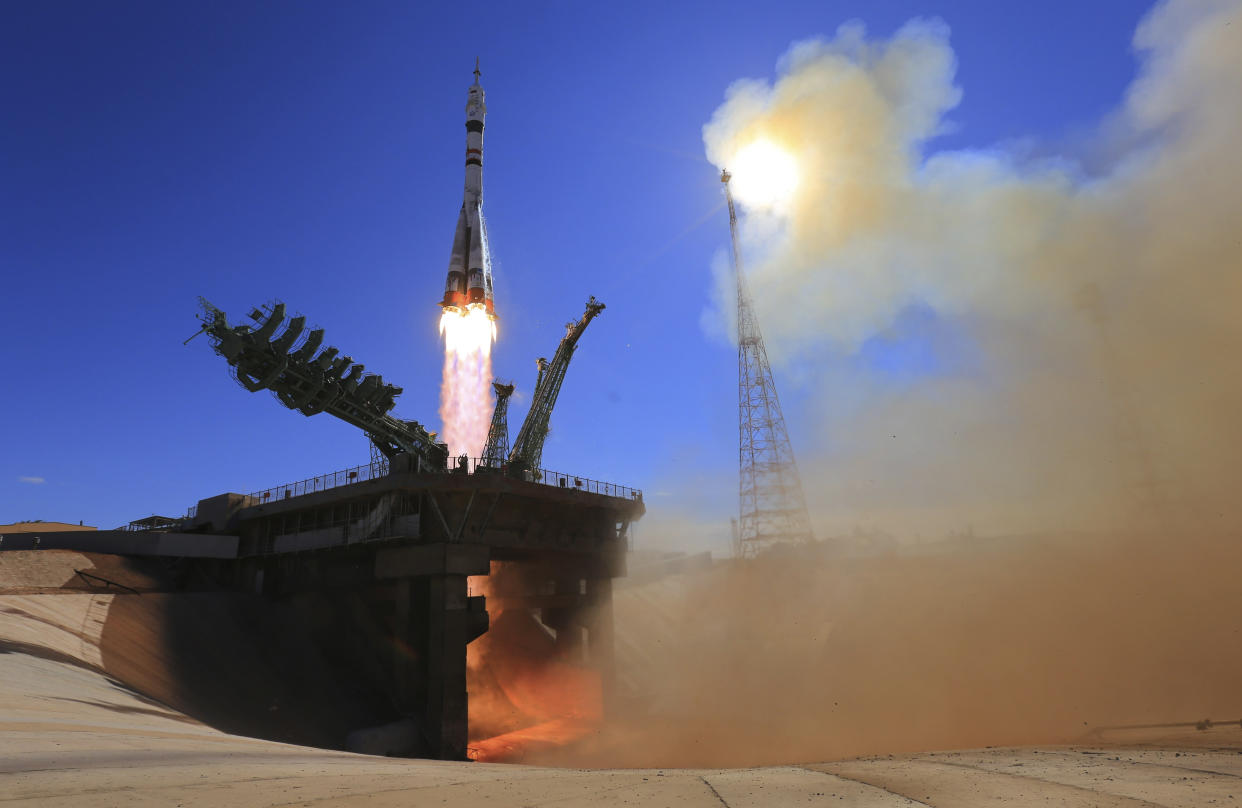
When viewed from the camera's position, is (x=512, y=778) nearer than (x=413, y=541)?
Yes

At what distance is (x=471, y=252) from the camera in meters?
52.4

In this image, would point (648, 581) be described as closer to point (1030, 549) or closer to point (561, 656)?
point (561, 656)

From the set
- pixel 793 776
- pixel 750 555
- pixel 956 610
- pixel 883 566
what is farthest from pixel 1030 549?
pixel 750 555

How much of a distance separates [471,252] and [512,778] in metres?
45.7

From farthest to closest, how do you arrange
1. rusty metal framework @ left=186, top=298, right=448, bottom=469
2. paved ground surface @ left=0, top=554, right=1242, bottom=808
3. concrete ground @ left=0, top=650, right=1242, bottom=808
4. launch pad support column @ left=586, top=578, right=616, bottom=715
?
launch pad support column @ left=586, top=578, right=616, bottom=715, rusty metal framework @ left=186, top=298, right=448, bottom=469, paved ground surface @ left=0, top=554, right=1242, bottom=808, concrete ground @ left=0, top=650, right=1242, bottom=808

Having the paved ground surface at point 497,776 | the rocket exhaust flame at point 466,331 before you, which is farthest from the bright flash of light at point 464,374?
the paved ground surface at point 497,776

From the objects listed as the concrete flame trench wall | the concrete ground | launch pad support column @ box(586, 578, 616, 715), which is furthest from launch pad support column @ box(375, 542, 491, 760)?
the concrete ground

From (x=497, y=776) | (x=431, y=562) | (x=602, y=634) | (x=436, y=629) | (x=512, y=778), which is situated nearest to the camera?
(x=512, y=778)

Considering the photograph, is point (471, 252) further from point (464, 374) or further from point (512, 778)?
point (512, 778)

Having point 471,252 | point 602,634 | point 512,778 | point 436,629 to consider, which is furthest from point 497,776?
point 471,252

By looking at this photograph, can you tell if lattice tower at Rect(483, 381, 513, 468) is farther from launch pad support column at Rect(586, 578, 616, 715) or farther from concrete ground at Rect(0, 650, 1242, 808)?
concrete ground at Rect(0, 650, 1242, 808)

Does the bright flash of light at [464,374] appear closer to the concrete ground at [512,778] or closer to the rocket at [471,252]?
the rocket at [471,252]

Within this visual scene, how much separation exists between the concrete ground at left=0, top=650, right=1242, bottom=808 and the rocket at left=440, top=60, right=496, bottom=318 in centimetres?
3780

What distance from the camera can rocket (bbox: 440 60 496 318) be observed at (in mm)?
50875
